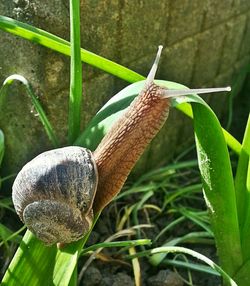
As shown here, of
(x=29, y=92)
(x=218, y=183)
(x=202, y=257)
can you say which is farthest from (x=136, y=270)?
(x=29, y=92)

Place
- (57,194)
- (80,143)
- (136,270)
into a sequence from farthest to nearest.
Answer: (136,270)
(80,143)
(57,194)

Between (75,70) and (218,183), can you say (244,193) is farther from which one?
(75,70)

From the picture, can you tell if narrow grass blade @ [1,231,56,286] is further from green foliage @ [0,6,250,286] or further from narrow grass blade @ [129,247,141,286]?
narrow grass blade @ [129,247,141,286]

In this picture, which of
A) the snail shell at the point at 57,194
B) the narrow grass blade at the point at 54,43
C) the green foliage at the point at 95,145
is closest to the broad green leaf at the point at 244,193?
the green foliage at the point at 95,145

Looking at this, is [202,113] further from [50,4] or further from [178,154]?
[178,154]

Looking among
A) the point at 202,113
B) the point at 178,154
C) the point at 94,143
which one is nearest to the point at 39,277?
the point at 94,143

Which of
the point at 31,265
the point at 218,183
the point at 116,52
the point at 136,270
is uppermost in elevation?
the point at 116,52

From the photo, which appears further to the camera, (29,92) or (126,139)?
(29,92)
